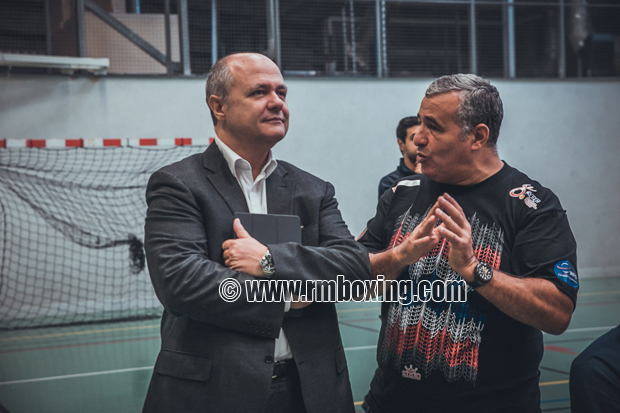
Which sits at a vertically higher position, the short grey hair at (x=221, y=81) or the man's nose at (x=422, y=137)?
the short grey hair at (x=221, y=81)

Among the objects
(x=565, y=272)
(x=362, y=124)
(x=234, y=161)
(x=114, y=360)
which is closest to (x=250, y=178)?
(x=234, y=161)

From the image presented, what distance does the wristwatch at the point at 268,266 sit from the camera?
5.48 ft

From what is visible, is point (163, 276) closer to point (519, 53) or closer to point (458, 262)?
point (458, 262)

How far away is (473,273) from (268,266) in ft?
2.03

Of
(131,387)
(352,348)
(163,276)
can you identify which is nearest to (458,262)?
(163,276)

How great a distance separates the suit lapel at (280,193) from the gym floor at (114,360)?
Result: 288 cm

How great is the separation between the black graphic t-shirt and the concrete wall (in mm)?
7121

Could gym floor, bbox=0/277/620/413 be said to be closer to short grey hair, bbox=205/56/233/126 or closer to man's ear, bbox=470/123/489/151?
man's ear, bbox=470/123/489/151

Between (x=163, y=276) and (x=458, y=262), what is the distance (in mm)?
881

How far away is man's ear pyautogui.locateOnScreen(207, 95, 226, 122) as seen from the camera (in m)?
1.90

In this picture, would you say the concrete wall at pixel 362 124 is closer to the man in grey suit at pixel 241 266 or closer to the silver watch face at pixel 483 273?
the man in grey suit at pixel 241 266

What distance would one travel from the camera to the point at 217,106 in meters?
1.92

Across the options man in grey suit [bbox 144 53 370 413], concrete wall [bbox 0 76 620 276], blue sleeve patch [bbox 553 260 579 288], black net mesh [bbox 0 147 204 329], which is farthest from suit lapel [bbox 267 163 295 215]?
concrete wall [bbox 0 76 620 276]

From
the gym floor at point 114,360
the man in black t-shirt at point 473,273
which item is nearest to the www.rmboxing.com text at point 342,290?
the man in black t-shirt at point 473,273
